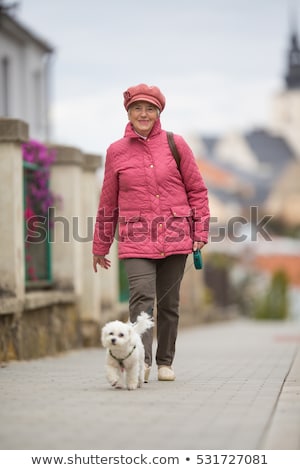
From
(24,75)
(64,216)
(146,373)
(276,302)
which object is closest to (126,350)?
(146,373)

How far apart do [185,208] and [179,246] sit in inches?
11.4

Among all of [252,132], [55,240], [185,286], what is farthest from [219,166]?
[55,240]

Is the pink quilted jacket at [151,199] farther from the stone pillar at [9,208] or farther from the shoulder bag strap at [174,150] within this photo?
the stone pillar at [9,208]

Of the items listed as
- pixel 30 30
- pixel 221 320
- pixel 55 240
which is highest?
pixel 30 30

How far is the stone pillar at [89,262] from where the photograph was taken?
48.3 ft

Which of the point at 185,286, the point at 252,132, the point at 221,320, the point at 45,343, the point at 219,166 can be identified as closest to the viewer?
the point at 45,343

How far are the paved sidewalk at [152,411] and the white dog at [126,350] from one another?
113 millimetres

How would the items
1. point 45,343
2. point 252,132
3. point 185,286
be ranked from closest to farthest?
point 45,343, point 185,286, point 252,132

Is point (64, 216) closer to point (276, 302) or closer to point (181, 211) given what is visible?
point (181, 211)

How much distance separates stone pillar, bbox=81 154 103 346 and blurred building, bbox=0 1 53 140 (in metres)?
16.3

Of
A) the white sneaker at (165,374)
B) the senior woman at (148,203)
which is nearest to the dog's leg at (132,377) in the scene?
the senior woman at (148,203)

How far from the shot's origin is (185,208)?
8.52 m

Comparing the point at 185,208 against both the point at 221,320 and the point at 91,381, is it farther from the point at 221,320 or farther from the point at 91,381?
the point at 221,320

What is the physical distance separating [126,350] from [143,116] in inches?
69.7
